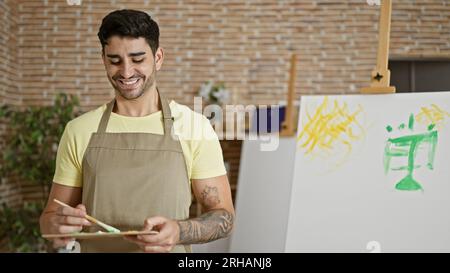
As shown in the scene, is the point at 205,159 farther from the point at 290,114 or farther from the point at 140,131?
the point at 290,114

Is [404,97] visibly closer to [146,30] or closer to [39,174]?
[146,30]

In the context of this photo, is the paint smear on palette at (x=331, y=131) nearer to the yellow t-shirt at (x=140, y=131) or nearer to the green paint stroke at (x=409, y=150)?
the green paint stroke at (x=409, y=150)

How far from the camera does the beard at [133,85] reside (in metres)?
1.09

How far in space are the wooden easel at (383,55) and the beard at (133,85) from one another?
70cm

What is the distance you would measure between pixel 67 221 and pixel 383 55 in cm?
98

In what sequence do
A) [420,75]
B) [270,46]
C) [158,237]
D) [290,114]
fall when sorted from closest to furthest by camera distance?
[158,237], [290,114], [420,75], [270,46]

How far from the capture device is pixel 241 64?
11.9ft

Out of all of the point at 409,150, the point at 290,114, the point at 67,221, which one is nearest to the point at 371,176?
the point at 409,150

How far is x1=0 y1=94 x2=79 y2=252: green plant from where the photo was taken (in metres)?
3.05

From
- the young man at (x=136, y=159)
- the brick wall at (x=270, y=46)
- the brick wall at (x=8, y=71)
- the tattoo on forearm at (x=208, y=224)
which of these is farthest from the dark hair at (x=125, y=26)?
the brick wall at (x=270, y=46)

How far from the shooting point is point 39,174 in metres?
3.11

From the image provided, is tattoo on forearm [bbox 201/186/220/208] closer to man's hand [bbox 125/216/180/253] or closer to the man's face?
man's hand [bbox 125/216/180/253]

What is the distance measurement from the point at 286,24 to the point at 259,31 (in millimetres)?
191

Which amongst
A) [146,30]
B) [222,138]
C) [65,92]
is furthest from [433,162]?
[65,92]
